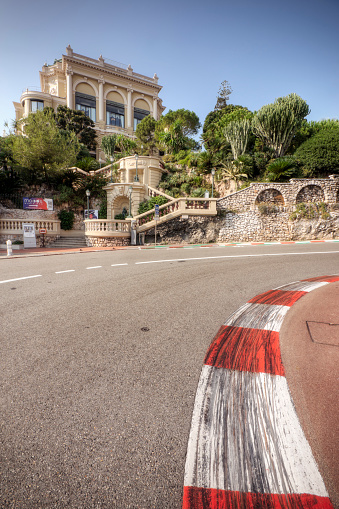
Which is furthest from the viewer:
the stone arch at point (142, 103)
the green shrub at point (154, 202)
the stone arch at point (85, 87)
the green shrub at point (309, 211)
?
the stone arch at point (142, 103)

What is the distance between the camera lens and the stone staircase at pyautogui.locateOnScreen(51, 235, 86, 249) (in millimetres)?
17125

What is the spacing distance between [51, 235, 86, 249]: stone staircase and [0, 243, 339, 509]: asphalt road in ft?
42.6

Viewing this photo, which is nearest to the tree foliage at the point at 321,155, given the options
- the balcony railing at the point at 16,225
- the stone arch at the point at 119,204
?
the stone arch at the point at 119,204

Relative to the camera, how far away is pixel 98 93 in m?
45.6

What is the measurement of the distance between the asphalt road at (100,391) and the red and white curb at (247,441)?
11 cm

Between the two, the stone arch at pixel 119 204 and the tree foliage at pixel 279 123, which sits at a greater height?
the tree foliage at pixel 279 123

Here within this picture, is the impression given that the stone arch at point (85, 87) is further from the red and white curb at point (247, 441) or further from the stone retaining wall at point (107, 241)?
the red and white curb at point (247, 441)

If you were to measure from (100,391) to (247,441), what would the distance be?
120 cm

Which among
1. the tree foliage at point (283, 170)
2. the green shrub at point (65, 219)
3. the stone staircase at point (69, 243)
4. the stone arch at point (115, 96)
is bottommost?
the stone staircase at point (69, 243)

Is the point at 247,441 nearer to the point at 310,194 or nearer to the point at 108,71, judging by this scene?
the point at 310,194

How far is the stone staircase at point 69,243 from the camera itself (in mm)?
17125

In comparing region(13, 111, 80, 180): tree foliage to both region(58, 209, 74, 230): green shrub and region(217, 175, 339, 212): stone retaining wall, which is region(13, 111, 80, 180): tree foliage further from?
region(217, 175, 339, 212): stone retaining wall

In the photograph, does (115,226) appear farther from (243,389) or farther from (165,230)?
(243,389)

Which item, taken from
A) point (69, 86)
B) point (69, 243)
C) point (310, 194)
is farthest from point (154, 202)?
point (69, 86)
